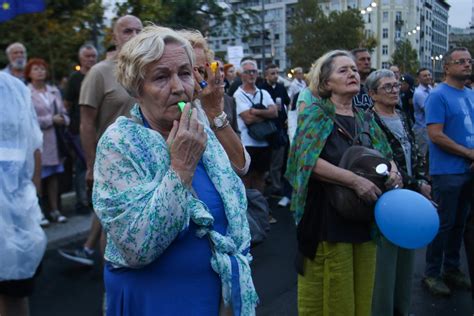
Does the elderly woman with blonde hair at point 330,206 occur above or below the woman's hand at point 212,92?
below

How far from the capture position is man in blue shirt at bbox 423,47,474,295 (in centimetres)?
399

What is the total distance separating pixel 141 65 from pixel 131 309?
841mm

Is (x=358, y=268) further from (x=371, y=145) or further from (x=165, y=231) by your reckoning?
(x=165, y=231)

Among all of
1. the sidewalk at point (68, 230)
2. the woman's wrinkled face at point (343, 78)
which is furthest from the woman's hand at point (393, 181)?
the sidewalk at point (68, 230)

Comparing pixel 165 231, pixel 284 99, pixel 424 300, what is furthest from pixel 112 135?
pixel 284 99

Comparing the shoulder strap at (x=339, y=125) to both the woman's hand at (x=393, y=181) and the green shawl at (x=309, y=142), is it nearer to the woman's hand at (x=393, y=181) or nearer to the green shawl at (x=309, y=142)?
the green shawl at (x=309, y=142)

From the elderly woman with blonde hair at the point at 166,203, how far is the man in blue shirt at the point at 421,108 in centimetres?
566

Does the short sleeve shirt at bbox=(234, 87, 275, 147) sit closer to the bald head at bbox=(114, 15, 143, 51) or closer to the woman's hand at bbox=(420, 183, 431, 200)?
the bald head at bbox=(114, 15, 143, 51)

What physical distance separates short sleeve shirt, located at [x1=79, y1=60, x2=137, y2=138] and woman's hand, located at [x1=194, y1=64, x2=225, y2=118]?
1287 millimetres

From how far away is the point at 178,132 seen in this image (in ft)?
5.01

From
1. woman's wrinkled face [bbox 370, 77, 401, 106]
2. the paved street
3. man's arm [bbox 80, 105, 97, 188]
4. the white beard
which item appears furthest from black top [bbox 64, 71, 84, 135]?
woman's wrinkled face [bbox 370, 77, 401, 106]

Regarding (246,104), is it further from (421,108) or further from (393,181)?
(393,181)

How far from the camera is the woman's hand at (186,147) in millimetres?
1520

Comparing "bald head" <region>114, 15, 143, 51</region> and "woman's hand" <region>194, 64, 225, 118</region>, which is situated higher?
"bald head" <region>114, 15, 143, 51</region>
